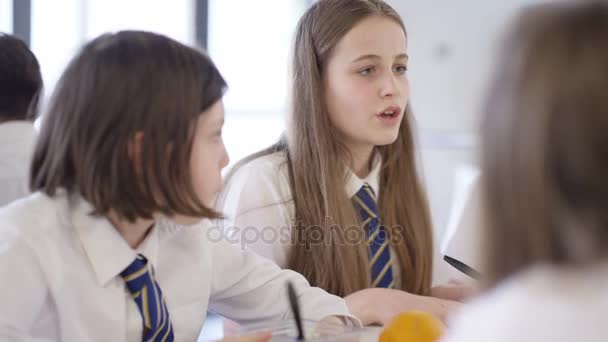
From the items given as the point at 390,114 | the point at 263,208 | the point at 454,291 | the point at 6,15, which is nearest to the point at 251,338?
the point at 263,208

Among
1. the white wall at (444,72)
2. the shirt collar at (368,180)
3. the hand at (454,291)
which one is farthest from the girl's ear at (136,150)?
the white wall at (444,72)

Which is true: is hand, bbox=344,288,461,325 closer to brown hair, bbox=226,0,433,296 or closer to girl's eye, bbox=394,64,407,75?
brown hair, bbox=226,0,433,296

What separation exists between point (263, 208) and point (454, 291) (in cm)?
45

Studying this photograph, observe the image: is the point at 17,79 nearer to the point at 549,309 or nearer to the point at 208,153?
the point at 208,153

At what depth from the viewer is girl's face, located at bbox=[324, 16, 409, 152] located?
1632mm

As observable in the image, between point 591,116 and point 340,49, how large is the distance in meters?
1.12

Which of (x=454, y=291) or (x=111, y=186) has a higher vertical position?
(x=111, y=186)

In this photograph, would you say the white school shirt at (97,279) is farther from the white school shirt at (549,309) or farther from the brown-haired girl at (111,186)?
the white school shirt at (549,309)

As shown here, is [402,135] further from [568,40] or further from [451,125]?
[451,125]

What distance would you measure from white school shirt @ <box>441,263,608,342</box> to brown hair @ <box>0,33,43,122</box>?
1220 millimetres

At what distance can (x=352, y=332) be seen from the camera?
1189mm

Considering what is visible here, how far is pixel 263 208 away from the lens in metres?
1.57

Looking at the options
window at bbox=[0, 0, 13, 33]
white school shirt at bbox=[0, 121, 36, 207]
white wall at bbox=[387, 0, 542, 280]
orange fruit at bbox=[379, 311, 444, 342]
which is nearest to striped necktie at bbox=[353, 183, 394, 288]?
orange fruit at bbox=[379, 311, 444, 342]

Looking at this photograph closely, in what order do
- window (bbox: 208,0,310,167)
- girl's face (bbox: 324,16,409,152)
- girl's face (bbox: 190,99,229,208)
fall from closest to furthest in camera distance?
1. girl's face (bbox: 190,99,229,208)
2. girl's face (bbox: 324,16,409,152)
3. window (bbox: 208,0,310,167)
